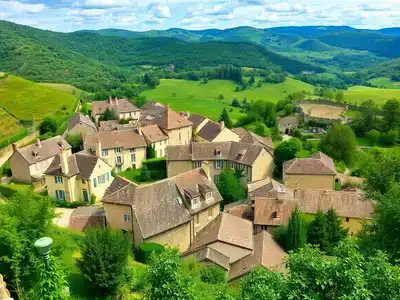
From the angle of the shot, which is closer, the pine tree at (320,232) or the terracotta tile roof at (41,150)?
the pine tree at (320,232)

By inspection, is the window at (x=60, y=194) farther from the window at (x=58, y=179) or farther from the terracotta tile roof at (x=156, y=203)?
the terracotta tile roof at (x=156, y=203)

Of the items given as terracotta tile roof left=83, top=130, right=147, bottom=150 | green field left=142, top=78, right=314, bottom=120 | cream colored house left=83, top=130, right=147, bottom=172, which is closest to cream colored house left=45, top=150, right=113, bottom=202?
cream colored house left=83, top=130, right=147, bottom=172

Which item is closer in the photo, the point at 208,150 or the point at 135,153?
the point at 208,150

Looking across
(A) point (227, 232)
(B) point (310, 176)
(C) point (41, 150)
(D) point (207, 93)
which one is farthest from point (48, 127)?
(D) point (207, 93)

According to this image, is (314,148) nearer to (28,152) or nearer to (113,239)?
(28,152)

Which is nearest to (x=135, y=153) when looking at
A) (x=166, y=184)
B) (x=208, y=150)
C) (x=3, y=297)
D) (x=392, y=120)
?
(x=208, y=150)

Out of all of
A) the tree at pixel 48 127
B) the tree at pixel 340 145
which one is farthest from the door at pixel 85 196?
the tree at pixel 340 145
